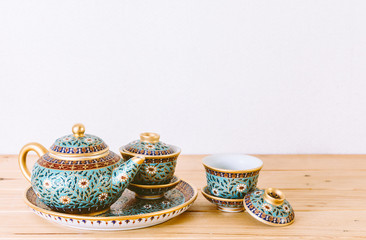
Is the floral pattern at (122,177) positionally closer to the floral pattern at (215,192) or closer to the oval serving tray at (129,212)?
the oval serving tray at (129,212)

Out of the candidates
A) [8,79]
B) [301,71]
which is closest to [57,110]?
[8,79]

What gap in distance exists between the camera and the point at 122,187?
722mm

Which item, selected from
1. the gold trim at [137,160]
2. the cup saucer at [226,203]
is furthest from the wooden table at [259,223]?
the gold trim at [137,160]

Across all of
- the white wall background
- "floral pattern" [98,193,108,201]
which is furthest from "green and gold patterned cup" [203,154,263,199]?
the white wall background

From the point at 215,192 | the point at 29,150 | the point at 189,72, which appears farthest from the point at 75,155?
the point at 189,72

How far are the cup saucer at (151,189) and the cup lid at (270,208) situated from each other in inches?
6.4

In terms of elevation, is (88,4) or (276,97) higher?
(88,4)

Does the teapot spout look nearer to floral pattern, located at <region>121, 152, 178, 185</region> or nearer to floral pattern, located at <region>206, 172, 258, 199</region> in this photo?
floral pattern, located at <region>121, 152, 178, 185</region>

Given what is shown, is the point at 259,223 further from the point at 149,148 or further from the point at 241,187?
the point at 149,148

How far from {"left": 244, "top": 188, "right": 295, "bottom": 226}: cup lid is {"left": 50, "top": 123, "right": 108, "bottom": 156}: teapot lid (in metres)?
0.29

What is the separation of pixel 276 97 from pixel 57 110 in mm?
720

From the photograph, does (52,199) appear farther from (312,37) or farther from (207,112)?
(312,37)

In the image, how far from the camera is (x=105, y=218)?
669 millimetres

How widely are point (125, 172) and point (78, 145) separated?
98 mm
